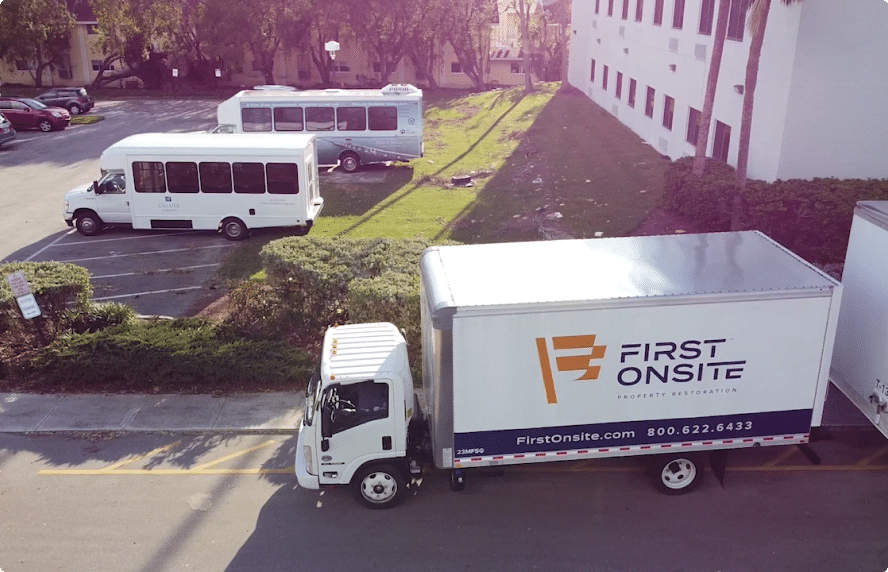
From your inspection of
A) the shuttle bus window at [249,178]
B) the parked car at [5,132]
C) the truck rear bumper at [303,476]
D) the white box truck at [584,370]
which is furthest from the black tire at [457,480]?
the parked car at [5,132]

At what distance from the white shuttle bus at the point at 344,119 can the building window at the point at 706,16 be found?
9.49m

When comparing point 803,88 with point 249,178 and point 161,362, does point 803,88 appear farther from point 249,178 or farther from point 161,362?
point 161,362

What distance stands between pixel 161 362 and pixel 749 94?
14173 mm

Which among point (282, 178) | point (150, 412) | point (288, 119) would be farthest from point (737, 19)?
point (150, 412)

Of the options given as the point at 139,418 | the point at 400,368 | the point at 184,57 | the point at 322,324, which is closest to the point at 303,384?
the point at 322,324

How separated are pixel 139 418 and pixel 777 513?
9.10m

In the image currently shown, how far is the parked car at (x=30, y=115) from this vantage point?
116ft

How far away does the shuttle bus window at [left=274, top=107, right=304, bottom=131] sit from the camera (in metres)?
26.6

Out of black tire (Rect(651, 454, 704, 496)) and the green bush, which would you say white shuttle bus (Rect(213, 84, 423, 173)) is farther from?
black tire (Rect(651, 454, 704, 496))

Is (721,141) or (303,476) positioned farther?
(721,141)

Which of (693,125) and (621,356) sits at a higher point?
(693,125)

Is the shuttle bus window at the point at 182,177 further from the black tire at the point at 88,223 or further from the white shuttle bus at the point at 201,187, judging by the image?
the black tire at the point at 88,223

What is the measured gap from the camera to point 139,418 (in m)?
11.7

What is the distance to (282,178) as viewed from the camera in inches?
774
